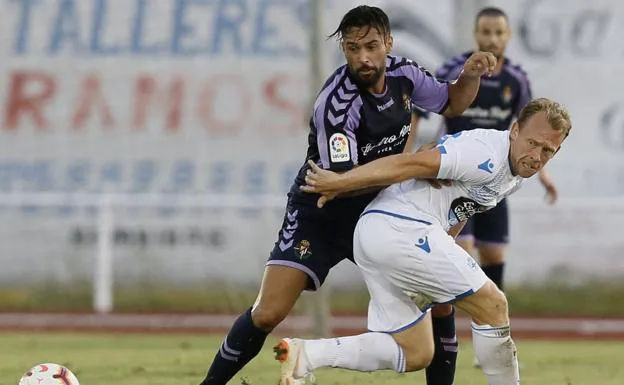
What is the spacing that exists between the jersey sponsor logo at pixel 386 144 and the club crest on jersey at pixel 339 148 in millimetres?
255

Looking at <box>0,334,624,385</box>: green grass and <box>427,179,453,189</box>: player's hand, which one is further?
<box>0,334,624,385</box>: green grass

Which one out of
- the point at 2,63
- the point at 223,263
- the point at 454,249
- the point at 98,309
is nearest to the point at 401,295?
the point at 454,249

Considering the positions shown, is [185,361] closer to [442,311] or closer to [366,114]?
[442,311]

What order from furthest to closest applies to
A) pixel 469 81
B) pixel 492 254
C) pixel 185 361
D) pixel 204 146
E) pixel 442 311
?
pixel 204 146 < pixel 185 361 < pixel 492 254 < pixel 442 311 < pixel 469 81

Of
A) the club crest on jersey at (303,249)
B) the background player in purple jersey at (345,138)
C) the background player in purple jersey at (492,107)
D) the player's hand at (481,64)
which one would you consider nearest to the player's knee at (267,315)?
the background player in purple jersey at (345,138)

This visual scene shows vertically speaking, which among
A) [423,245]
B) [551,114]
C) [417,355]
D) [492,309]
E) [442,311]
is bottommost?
[417,355]

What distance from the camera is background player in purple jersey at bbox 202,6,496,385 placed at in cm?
687

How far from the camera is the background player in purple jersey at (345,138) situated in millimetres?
6867

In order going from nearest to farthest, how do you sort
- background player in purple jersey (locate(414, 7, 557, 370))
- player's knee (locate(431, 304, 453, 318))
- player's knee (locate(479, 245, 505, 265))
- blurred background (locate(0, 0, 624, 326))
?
player's knee (locate(431, 304, 453, 318)), background player in purple jersey (locate(414, 7, 557, 370)), player's knee (locate(479, 245, 505, 265)), blurred background (locate(0, 0, 624, 326))

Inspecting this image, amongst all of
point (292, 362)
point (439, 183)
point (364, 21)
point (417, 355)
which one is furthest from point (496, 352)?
point (364, 21)

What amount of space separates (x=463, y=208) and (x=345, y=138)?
0.67 metres

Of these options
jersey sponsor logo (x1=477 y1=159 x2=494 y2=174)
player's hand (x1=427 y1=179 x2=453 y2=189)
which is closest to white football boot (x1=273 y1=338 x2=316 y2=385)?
player's hand (x1=427 y1=179 x2=453 y2=189)

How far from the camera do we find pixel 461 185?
6.82 metres

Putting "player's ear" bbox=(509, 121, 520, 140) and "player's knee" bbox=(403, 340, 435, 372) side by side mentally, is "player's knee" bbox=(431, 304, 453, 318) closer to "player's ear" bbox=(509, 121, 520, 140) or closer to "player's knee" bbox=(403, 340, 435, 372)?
"player's knee" bbox=(403, 340, 435, 372)
